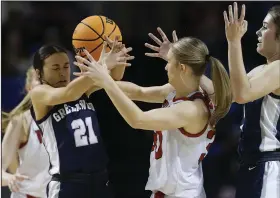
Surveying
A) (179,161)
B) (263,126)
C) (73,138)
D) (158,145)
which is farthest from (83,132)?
(263,126)

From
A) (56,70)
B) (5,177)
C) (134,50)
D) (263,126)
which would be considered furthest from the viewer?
(134,50)

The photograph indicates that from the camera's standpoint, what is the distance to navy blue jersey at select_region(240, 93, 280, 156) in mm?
3242

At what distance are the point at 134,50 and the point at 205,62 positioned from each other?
93.2 inches

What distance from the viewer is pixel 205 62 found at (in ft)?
10.4

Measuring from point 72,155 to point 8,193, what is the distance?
2.25 metres

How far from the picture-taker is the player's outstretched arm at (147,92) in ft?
11.7

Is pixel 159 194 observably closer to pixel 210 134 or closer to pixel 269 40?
pixel 210 134

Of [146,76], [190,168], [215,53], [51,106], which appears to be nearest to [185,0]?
[215,53]

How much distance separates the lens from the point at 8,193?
221 inches

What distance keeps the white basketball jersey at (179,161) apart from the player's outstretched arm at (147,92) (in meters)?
0.31

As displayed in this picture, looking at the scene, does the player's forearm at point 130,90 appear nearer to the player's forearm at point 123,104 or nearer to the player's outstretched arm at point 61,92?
the player's outstretched arm at point 61,92

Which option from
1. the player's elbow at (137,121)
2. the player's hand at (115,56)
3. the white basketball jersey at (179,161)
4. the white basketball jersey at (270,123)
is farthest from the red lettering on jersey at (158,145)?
the white basketball jersey at (270,123)

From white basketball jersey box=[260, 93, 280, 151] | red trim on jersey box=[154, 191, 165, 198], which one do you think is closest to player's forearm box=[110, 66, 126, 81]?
red trim on jersey box=[154, 191, 165, 198]

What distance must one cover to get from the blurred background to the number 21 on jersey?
155 centimetres
